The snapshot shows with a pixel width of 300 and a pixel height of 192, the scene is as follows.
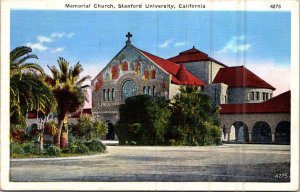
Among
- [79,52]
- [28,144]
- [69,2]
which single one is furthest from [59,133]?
[69,2]

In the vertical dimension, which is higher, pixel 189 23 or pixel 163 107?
pixel 189 23

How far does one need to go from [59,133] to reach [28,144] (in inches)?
34.0

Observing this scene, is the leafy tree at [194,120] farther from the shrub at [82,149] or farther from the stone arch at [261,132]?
the shrub at [82,149]

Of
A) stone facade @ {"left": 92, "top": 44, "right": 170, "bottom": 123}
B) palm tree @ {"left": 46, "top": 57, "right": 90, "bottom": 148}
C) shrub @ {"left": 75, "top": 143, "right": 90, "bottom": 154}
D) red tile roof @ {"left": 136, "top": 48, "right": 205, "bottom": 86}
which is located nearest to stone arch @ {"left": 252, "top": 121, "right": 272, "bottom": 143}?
red tile roof @ {"left": 136, "top": 48, "right": 205, "bottom": 86}

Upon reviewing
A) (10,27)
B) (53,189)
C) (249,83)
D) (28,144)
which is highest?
(10,27)

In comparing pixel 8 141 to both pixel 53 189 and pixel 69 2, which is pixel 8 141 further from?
pixel 69 2

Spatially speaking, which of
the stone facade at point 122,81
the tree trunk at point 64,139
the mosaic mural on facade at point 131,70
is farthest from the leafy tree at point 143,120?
the tree trunk at point 64,139

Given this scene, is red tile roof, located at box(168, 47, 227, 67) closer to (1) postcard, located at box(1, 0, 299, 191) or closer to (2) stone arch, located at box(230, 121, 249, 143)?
(1) postcard, located at box(1, 0, 299, 191)

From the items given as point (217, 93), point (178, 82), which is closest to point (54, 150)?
point (178, 82)

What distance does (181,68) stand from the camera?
18.5 m

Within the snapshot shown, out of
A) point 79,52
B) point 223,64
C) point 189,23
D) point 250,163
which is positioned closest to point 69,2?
point 79,52

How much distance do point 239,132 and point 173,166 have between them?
74.4 inches

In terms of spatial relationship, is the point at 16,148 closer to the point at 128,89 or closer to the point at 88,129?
the point at 88,129

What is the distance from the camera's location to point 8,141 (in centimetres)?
1802
